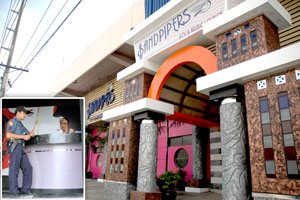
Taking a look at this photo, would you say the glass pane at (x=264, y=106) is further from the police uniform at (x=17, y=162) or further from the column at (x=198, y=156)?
the column at (x=198, y=156)

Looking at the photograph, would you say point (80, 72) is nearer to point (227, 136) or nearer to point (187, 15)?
point (187, 15)

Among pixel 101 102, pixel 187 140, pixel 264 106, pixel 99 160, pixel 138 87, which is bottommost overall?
pixel 99 160

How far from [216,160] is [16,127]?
10556mm

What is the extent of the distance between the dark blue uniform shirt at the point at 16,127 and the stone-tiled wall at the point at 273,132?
4.63m

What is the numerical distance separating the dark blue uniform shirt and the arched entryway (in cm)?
532

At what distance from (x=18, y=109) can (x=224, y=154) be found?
470 cm

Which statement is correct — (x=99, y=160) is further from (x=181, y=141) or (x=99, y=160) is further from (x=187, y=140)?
(x=187, y=140)

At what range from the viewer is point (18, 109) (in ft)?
8.19

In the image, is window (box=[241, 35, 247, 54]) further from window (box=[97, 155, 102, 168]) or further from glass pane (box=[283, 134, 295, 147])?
window (box=[97, 155, 102, 168])

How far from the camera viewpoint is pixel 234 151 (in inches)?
221

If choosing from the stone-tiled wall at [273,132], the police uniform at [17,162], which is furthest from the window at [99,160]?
the police uniform at [17,162]

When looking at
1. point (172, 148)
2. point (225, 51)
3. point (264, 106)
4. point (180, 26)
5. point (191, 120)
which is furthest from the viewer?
point (172, 148)

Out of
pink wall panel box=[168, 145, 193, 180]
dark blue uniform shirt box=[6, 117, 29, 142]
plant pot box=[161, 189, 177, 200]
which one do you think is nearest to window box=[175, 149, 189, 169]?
pink wall panel box=[168, 145, 193, 180]

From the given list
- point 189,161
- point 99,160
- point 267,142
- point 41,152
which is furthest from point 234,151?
point 99,160
